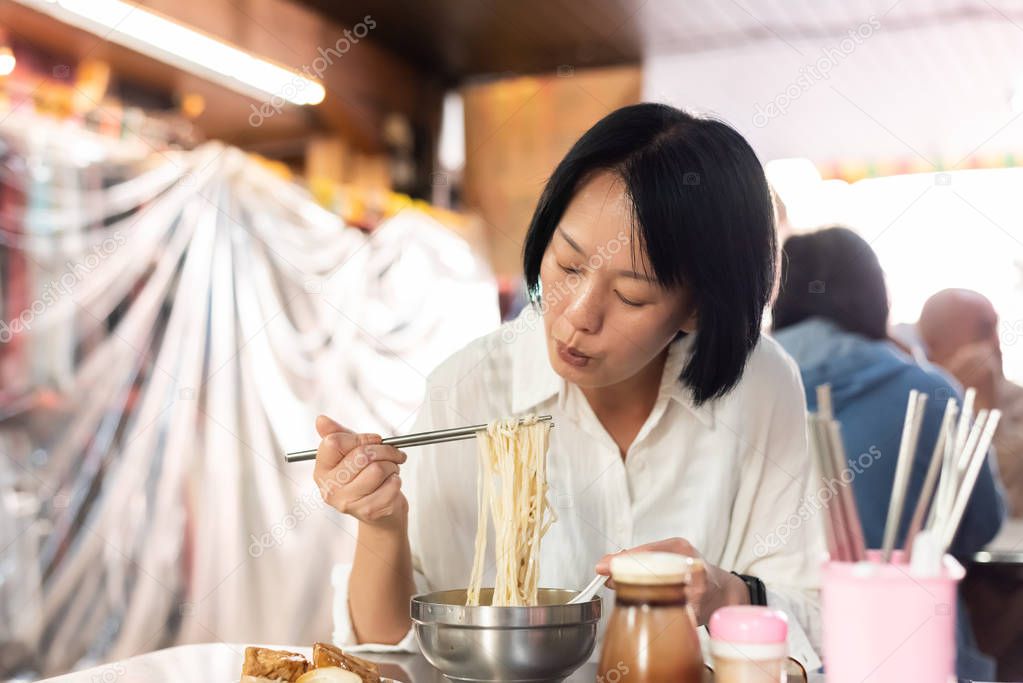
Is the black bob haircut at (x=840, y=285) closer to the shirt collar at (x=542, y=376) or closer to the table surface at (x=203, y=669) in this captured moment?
the shirt collar at (x=542, y=376)

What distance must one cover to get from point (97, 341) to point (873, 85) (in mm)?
3979

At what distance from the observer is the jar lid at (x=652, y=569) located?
951 mm

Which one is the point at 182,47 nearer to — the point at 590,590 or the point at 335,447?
the point at 335,447

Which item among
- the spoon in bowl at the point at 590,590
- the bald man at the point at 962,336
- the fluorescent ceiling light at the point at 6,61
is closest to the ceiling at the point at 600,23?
the fluorescent ceiling light at the point at 6,61

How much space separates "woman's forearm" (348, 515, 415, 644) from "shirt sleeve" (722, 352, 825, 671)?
558 millimetres

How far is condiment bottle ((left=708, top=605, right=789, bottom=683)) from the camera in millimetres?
920

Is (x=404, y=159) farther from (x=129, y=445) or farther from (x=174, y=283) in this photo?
(x=129, y=445)

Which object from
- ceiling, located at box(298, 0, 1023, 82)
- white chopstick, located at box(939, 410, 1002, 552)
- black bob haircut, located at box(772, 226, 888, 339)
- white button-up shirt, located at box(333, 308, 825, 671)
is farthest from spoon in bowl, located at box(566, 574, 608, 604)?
ceiling, located at box(298, 0, 1023, 82)

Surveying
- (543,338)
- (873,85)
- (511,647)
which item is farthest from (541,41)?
(511,647)

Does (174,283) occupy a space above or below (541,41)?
below

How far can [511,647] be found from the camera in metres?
1.06

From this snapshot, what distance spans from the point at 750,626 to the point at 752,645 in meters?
0.02

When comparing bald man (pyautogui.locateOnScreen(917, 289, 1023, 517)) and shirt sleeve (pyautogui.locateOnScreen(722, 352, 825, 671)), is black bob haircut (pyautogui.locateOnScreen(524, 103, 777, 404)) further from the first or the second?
bald man (pyautogui.locateOnScreen(917, 289, 1023, 517))

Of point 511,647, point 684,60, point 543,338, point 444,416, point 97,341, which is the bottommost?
point 511,647
